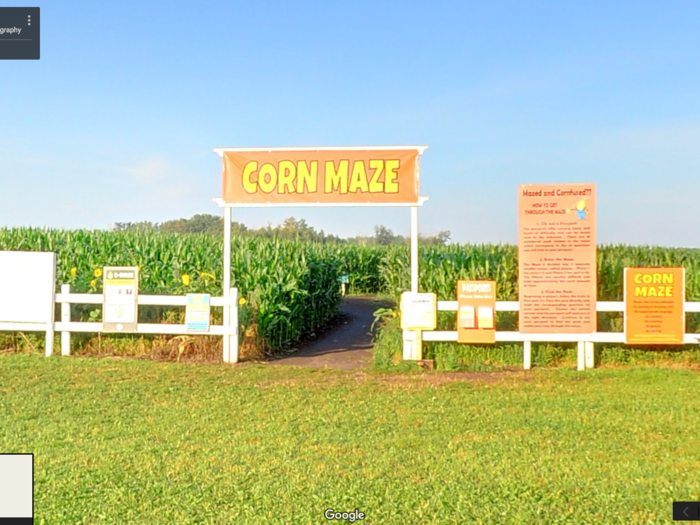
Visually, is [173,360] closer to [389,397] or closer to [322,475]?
[389,397]

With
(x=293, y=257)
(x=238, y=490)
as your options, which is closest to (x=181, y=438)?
(x=238, y=490)

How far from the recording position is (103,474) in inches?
201

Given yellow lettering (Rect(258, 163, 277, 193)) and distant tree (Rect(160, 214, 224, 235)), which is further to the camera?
distant tree (Rect(160, 214, 224, 235))

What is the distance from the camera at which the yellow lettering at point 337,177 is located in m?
11.3

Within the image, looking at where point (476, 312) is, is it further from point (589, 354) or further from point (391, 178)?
point (391, 178)

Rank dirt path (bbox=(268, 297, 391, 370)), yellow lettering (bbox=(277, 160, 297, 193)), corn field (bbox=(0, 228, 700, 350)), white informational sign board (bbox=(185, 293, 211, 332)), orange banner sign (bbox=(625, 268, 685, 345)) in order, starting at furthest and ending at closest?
corn field (bbox=(0, 228, 700, 350))
dirt path (bbox=(268, 297, 391, 370))
yellow lettering (bbox=(277, 160, 297, 193))
white informational sign board (bbox=(185, 293, 211, 332))
orange banner sign (bbox=(625, 268, 685, 345))

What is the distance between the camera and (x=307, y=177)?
11414 millimetres

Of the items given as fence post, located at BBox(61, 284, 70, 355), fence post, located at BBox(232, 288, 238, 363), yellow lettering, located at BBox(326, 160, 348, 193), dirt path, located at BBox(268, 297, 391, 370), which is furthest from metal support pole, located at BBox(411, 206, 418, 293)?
fence post, located at BBox(61, 284, 70, 355)

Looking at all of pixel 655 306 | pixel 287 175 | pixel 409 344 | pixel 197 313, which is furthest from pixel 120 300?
pixel 655 306

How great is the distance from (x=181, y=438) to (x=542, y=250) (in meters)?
7.03

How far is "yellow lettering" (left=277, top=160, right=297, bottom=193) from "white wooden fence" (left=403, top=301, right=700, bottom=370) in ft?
11.1

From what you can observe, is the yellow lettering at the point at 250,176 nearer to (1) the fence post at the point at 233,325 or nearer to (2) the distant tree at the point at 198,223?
(1) the fence post at the point at 233,325

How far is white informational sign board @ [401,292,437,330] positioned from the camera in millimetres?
10922

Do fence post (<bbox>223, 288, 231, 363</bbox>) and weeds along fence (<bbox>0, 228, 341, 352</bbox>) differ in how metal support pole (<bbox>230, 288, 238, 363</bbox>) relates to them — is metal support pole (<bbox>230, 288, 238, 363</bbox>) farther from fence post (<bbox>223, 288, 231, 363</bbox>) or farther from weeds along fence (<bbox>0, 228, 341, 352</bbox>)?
weeds along fence (<bbox>0, 228, 341, 352</bbox>)
